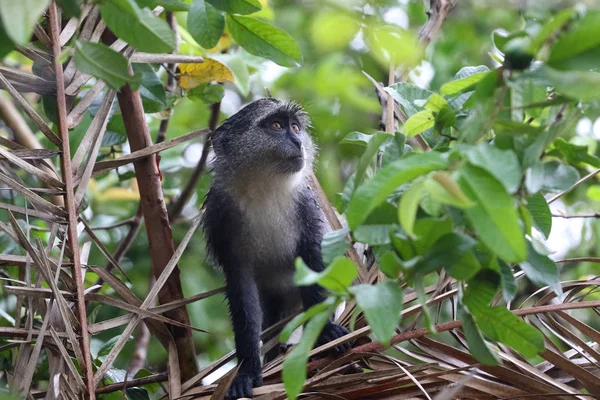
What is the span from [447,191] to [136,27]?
833mm

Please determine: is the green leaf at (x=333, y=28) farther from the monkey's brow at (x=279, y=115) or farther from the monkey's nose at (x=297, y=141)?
the monkey's brow at (x=279, y=115)

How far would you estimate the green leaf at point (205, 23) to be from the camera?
262cm

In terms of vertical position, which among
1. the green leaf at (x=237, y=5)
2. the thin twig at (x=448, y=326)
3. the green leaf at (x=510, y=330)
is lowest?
the thin twig at (x=448, y=326)

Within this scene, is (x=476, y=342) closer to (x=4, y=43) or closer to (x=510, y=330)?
(x=510, y=330)

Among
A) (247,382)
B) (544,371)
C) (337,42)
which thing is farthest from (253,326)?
(337,42)

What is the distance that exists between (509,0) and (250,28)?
1.40 meters

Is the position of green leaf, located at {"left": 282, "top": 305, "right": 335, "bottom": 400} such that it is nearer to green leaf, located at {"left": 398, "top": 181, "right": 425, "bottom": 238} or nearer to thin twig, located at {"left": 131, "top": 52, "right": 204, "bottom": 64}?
green leaf, located at {"left": 398, "top": 181, "right": 425, "bottom": 238}

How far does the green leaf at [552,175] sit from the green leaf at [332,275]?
50cm

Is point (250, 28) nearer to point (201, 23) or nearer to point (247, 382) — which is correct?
point (201, 23)

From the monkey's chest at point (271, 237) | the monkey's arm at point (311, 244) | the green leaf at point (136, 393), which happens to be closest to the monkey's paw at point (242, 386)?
the green leaf at point (136, 393)

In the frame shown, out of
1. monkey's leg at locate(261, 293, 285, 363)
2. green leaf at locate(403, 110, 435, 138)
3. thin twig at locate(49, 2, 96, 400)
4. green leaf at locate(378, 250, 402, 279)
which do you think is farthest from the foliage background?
green leaf at locate(378, 250, 402, 279)

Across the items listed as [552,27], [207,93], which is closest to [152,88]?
[207,93]

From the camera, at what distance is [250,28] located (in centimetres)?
273

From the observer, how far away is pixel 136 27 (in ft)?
5.75
